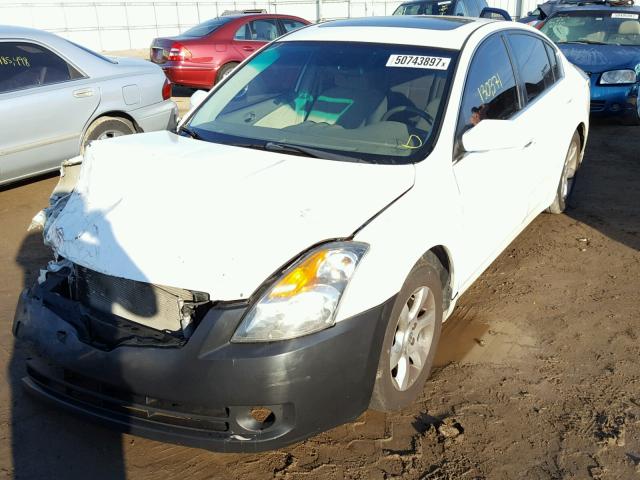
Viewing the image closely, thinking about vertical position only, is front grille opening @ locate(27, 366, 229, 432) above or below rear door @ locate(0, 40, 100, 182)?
below

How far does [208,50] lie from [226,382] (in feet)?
32.3

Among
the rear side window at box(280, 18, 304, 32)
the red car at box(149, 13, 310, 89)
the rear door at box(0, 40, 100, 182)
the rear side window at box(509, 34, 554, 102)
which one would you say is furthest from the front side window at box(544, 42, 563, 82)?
the rear side window at box(280, 18, 304, 32)

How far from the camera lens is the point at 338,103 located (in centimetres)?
365

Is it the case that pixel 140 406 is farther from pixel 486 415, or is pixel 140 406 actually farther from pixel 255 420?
pixel 486 415

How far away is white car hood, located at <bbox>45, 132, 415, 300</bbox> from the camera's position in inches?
98.3

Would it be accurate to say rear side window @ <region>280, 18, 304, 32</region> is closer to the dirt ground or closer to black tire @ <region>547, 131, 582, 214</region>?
black tire @ <region>547, 131, 582, 214</region>

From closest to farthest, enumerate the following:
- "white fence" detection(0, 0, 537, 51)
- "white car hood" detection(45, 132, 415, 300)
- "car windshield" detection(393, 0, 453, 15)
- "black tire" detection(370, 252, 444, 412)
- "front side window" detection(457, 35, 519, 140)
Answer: "white car hood" detection(45, 132, 415, 300) → "black tire" detection(370, 252, 444, 412) → "front side window" detection(457, 35, 519, 140) → "car windshield" detection(393, 0, 453, 15) → "white fence" detection(0, 0, 537, 51)

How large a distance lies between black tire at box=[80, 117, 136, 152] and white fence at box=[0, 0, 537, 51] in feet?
55.9

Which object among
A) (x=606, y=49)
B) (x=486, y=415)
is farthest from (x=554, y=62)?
(x=606, y=49)

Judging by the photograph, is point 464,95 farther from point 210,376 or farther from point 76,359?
point 76,359

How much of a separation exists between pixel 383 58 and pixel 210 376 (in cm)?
212

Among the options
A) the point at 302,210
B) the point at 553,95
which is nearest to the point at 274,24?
the point at 553,95

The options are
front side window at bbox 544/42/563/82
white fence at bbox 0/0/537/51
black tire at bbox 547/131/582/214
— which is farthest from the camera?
white fence at bbox 0/0/537/51

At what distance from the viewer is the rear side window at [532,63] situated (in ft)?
14.1
